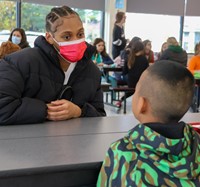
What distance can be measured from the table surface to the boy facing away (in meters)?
0.11

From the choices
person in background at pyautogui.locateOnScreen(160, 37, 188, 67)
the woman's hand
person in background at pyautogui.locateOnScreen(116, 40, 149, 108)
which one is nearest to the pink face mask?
the woman's hand

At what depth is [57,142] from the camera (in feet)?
3.83

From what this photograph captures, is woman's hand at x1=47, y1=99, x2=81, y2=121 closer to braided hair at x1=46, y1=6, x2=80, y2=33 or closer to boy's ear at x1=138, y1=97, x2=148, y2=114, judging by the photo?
braided hair at x1=46, y1=6, x2=80, y2=33

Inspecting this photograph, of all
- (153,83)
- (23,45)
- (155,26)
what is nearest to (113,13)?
(155,26)

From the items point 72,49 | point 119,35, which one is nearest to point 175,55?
point 119,35

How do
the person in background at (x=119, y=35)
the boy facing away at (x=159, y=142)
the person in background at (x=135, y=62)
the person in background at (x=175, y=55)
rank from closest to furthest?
the boy facing away at (x=159, y=142) → the person in background at (x=175, y=55) → the person in background at (x=135, y=62) → the person in background at (x=119, y=35)

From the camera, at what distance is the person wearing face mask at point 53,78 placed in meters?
1.42

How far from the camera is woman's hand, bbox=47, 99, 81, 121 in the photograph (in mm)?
1476

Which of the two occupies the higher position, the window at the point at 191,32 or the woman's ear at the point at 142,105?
the window at the point at 191,32

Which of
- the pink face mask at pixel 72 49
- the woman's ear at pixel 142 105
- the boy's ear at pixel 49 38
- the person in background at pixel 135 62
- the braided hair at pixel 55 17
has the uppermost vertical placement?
the braided hair at pixel 55 17

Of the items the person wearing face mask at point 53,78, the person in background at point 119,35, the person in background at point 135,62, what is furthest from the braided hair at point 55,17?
the person in background at point 119,35

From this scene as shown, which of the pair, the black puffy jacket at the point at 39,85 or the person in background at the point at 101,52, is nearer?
the black puffy jacket at the point at 39,85

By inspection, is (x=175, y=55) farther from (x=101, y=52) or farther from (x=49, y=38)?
(x=49, y=38)

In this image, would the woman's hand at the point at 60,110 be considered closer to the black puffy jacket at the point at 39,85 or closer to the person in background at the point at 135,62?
the black puffy jacket at the point at 39,85
